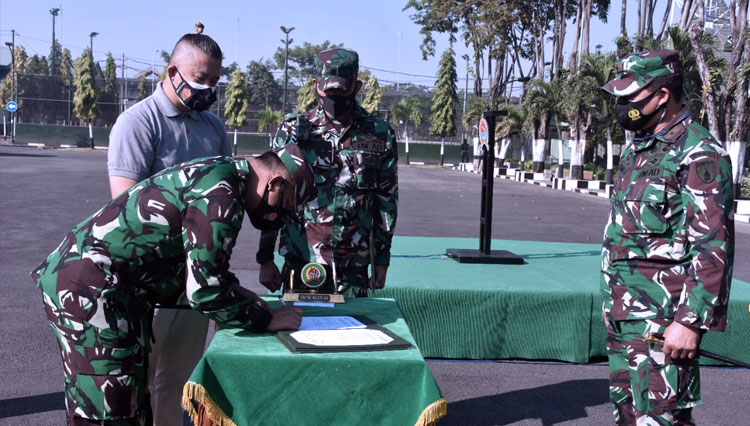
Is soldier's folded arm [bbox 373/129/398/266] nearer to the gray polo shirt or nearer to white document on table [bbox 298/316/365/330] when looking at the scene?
the gray polo shirt

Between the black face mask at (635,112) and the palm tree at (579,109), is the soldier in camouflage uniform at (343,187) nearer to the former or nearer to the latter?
the black face mask at (635,112)

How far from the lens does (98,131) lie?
174 feet

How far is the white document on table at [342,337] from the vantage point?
2.24 metres

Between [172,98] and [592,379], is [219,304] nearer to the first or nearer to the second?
[172,98]

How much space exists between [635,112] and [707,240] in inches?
23.4

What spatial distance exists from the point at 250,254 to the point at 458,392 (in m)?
5.10

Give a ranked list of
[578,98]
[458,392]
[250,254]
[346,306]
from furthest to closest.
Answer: [578,98]
[250,254]
[458,392]
[346,306]

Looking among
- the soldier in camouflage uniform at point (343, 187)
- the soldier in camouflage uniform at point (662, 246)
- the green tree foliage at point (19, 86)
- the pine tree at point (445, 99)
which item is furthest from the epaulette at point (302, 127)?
the green tree foliage at point (19, 86)

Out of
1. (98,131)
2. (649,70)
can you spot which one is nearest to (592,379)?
(649,70)

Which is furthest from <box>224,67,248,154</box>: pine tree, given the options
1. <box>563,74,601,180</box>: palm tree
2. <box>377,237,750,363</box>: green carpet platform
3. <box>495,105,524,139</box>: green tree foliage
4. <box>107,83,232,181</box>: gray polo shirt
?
<box>107,83,232,181</box>: gray polo shirt

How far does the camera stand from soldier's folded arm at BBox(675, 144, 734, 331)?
2447 mm

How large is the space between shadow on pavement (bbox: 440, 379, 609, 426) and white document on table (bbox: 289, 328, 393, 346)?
6.29ft

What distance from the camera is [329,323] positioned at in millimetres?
2504

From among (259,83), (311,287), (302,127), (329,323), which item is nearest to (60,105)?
(259,83)
